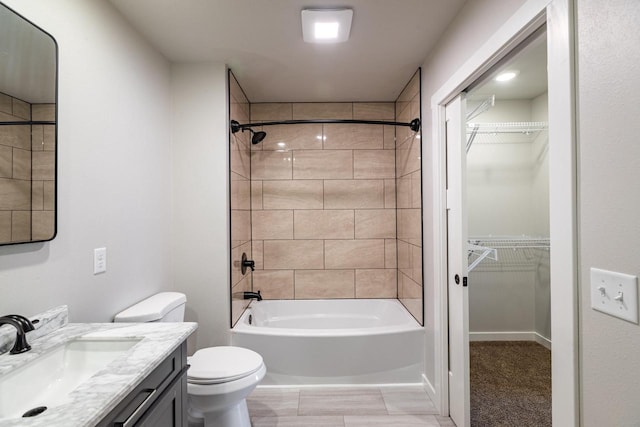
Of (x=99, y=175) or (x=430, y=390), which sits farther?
(x=430, y=390)

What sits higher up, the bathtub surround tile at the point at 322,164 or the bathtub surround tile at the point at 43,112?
the bathtub surround tile at the point at 322,164

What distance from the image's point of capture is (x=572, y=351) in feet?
3.39

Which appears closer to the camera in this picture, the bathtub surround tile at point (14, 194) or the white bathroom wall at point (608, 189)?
the white bathroom wall at point (608, 189)

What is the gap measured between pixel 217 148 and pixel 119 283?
1.15 meters

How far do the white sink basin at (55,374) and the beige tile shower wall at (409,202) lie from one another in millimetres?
2066

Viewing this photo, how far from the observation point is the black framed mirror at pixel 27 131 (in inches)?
45.3

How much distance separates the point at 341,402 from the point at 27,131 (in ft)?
7.87

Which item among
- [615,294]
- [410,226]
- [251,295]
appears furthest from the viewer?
[251,295]

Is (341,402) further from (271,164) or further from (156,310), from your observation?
(271,164)

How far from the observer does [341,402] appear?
2365mm

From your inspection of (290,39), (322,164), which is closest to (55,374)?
(290,39)

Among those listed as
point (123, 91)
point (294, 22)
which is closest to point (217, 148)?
point (123, 91)

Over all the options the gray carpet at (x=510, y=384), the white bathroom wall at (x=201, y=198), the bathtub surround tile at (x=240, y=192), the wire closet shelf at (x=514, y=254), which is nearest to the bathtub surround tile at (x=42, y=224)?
the white bathroom wall at (x=201, y=198)

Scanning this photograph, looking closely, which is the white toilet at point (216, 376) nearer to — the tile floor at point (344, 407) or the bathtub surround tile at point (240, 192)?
the tile floor at point (344, 407)
